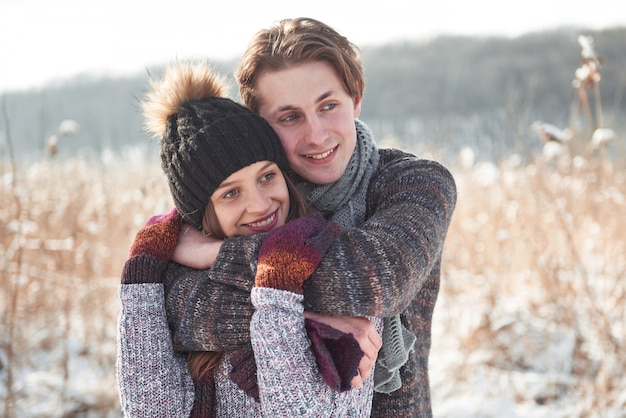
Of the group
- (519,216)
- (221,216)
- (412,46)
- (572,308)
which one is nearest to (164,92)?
(221,216)

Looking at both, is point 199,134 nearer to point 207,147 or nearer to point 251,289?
point 207,147

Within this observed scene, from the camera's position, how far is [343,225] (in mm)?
1482

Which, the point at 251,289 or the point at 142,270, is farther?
the point at 142,270

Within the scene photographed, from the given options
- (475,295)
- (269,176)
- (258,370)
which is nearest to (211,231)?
(269,176)

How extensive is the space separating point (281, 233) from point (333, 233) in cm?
11

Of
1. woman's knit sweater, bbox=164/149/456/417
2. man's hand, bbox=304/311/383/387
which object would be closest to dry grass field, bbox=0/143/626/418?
woman's knit sweater, bbox=164/149/456/417

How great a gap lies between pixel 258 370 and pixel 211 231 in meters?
0.45

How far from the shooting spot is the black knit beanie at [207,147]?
1.40m

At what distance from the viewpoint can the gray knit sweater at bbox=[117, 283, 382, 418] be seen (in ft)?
3.66

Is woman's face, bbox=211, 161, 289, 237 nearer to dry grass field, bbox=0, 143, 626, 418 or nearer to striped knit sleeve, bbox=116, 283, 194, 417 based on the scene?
striped knit sleeve, bbox=116, 283, 194, 417

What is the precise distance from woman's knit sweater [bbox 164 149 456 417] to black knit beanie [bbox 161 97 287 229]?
0.57 feet

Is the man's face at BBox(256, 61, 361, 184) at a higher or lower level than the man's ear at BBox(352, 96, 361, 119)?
lower

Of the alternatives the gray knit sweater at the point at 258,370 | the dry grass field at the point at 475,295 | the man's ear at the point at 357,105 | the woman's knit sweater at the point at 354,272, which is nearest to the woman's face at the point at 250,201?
the woman's knit sweater at the point at 354,272

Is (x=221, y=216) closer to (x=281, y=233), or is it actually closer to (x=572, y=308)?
(x=281, y=233)
